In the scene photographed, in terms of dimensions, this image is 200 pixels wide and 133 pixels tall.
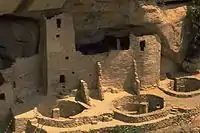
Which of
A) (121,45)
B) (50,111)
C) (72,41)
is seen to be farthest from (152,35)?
(50,111)

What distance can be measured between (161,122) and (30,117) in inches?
160

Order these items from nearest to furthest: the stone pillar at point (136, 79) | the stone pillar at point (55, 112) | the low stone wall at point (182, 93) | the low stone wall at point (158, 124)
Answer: the low stone wall at point (158, 124) → the stone pillar at point (55, 112) → the stone pillar at point (136, 79) → the low stone wall at point (182, 93)

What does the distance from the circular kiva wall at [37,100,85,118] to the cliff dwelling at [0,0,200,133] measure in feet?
0.10

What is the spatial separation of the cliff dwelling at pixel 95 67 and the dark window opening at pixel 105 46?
0.03 m

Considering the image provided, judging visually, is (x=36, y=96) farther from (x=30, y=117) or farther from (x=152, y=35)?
(x=152, y=35)

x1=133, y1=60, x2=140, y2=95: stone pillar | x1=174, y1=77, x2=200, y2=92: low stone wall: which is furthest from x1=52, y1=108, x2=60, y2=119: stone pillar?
x1=174, y1=77, x2=200, y2=92: low stone wall

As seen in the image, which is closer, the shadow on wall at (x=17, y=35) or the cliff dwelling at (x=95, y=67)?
the cliff dwelling at (x=95, y=67)

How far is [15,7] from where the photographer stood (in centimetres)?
2181

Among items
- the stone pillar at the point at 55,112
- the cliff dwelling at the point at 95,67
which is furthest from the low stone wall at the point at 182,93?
the stone pillar at the point at 55,112

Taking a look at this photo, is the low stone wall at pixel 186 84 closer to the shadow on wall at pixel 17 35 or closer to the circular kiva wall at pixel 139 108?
the circular kiva wall at pixel 139 108

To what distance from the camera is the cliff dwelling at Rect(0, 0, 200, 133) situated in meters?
22.5

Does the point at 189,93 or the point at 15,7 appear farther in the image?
the point at 189,93

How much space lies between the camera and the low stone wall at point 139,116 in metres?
22.6

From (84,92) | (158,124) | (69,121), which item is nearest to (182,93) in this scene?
(158,124)
